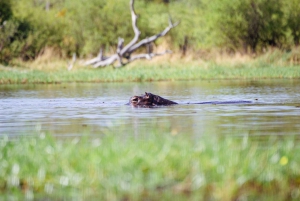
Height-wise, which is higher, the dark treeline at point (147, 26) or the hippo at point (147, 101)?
the dark treeline at point (147, 26)

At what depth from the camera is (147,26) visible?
4394 centimetres

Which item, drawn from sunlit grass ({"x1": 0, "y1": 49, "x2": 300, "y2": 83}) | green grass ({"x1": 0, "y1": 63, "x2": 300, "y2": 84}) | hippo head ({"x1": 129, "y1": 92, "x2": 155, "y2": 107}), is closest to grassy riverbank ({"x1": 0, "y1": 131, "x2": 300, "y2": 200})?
hippo head ({"x1": 129, "y1": 92, "x2": 155, "y2": 107})

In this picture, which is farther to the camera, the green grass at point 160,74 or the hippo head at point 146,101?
the green grass at point 160,74

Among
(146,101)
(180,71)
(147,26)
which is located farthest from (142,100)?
(147,26)

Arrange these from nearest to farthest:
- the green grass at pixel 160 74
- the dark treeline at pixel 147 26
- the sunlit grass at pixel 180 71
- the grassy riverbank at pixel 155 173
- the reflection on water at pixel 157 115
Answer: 1. the grassy riverbank at pixel 155 173
2. the reflection on water at pixel 157 115
3. the green grass at pixel 160 74
4. the sunlit grass at pixel 180 71
5. the dark treeline at pixel 147 26

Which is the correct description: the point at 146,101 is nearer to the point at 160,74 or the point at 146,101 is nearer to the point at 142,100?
the point at 142,100

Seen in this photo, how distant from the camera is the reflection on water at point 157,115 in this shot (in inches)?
458

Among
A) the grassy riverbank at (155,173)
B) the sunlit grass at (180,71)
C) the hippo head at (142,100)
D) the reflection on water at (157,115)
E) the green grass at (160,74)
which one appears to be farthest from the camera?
the sunlit grass at (180,71)

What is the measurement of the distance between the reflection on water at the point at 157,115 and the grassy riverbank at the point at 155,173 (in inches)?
53.0

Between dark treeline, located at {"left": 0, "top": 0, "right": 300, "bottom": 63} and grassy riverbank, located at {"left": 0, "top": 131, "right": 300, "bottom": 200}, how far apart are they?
96.0 feet

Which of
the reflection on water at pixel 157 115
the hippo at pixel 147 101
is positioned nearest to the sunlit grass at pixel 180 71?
the reflection on water at pixel 157 115

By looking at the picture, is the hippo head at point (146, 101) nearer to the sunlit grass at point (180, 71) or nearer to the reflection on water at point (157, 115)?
the reflection on water at point (157, 115)

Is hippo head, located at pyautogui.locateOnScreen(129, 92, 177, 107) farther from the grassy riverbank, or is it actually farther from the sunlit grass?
the sunlit grass

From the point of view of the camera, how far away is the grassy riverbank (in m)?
6.85
